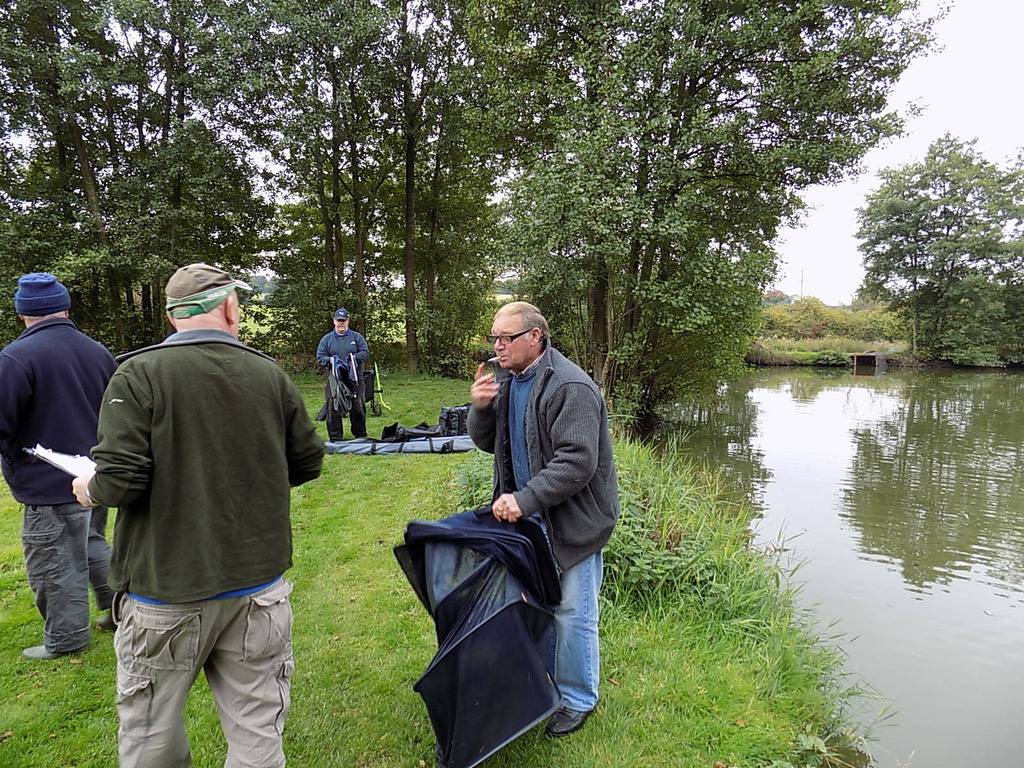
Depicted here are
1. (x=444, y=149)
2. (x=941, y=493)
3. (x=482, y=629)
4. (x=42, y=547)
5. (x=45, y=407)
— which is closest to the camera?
(x=482, y=629)

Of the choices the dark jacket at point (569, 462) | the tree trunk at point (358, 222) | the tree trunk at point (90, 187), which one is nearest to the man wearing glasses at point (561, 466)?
the dark jacket at point (569, 462)

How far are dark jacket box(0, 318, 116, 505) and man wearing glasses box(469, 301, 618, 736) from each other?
1982 millimetres

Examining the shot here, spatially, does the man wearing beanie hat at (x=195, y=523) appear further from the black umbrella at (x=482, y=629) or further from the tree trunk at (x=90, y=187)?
the tree trunk at (x=90, y=187)

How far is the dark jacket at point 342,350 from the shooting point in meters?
7.91

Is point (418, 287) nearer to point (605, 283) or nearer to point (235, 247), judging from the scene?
point (235, 247)

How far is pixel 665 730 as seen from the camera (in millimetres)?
2734

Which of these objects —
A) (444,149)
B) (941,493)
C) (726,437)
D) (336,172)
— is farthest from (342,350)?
(444,149)

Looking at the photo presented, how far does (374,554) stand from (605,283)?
874 centimetres

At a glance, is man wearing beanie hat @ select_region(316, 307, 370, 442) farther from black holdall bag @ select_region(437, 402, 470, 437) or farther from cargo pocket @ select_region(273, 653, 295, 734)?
cargo pocket @ select_region(273, 653, 295, 734)

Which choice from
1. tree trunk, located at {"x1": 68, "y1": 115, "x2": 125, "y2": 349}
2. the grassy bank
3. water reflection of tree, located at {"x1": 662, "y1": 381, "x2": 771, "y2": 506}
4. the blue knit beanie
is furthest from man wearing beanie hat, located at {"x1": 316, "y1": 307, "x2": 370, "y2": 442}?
tree trunk, located at {"x1": 68, "y1": 115, "x2": 125, "y2": 349}

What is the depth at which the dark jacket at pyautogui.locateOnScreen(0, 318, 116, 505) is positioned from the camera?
2650mm

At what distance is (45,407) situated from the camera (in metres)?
2.72

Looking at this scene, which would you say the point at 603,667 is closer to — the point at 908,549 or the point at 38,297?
the point at 38,297

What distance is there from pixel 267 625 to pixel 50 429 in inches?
74.0
